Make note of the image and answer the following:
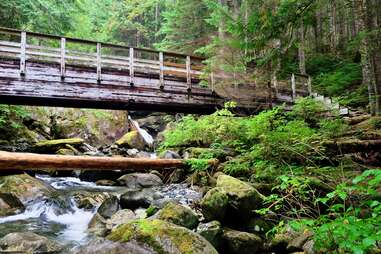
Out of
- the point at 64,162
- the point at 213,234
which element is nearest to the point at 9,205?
the point at 64,162

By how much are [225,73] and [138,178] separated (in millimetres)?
5393

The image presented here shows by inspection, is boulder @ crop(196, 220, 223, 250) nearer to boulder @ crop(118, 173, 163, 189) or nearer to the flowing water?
the flowing water

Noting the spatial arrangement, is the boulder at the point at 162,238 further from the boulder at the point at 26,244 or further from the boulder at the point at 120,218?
the boulder at the point at 120,218

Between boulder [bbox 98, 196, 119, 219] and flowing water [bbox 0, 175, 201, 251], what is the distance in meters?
0.34

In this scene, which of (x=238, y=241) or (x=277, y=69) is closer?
(x=238, y=241)

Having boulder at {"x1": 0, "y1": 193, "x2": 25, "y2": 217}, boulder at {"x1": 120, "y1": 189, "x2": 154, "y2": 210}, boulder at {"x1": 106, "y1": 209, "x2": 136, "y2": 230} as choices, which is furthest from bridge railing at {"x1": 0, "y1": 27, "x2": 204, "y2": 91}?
boulder at {"x1": 106, "y1": 209, "x2": 136, "y2": 230}

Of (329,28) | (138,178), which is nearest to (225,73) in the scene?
(138,178)

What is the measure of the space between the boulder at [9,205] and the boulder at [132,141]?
9959mm

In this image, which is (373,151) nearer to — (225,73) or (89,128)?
(225,73)

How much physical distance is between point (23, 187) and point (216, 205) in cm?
487

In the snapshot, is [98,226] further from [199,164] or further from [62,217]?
[199,164]

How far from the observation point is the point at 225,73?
12.7 meters

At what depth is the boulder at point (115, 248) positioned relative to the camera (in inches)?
144

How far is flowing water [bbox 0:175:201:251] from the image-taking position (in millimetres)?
6031
